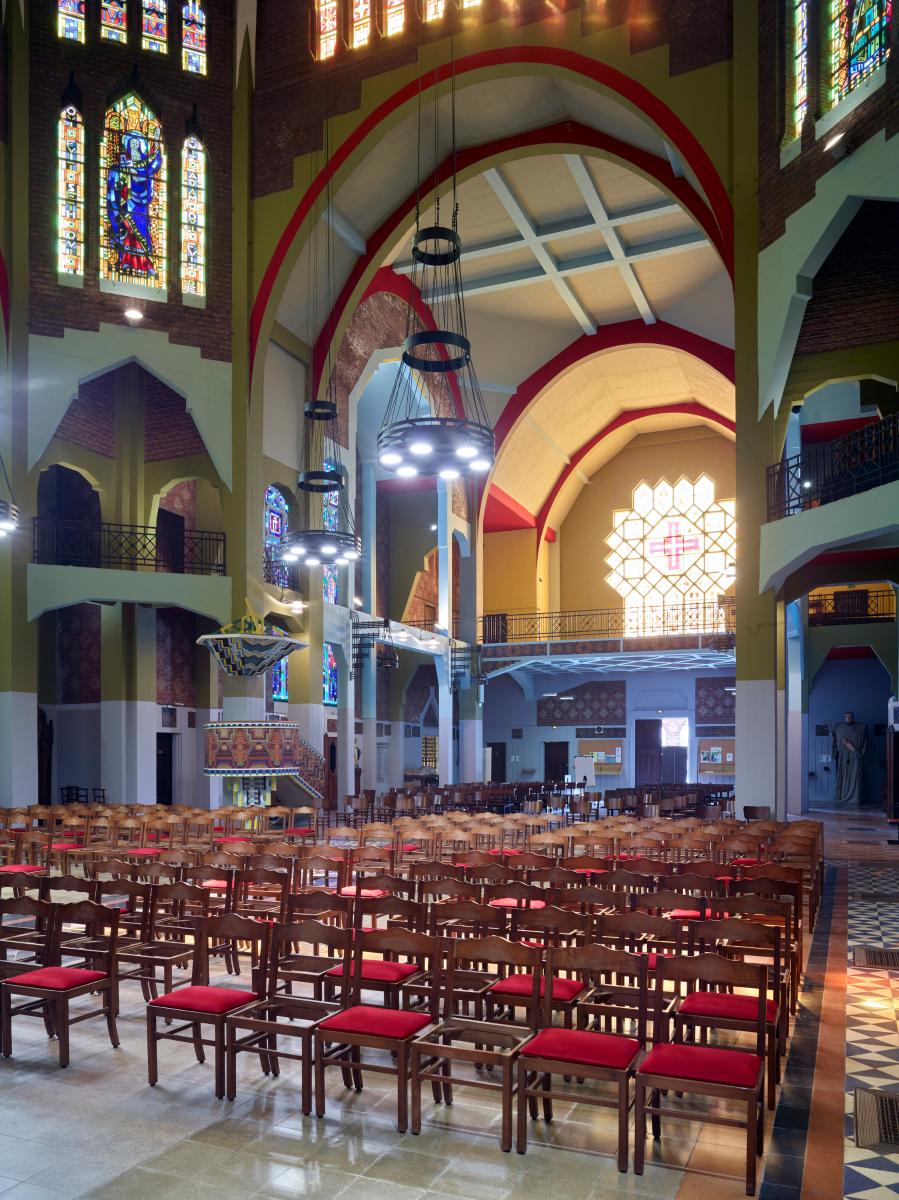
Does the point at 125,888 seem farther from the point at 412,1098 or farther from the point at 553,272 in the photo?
the point at 553,272

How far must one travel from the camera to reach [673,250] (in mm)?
25172

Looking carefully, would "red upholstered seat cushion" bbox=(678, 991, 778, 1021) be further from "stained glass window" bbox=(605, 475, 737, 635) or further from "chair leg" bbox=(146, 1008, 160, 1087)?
"stained glass window" bbox=(605, 475, 737, 635)

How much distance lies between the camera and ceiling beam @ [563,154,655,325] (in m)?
22.5

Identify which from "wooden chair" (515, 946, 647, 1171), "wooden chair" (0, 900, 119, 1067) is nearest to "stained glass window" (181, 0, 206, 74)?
"wooden chair" (0, 900, 119, 1067)

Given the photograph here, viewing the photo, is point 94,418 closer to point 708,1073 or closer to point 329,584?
point 329,584

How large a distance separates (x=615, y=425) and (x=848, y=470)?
23.4 meters

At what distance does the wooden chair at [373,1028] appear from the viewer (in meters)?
4.40

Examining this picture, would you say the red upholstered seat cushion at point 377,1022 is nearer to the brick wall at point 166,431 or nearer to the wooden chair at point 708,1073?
the wooden chair at point 708,1073

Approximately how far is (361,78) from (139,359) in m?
7.09

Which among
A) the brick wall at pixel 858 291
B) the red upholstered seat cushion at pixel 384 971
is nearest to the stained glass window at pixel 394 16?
the brick wall at pixel 858 291

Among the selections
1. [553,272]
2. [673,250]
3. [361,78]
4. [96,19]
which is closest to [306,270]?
[361,78]

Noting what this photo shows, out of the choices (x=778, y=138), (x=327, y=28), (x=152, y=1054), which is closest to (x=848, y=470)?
(x=778, y=138)

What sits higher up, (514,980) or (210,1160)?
(514,980)

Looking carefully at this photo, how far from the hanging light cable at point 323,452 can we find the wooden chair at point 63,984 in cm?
1225
